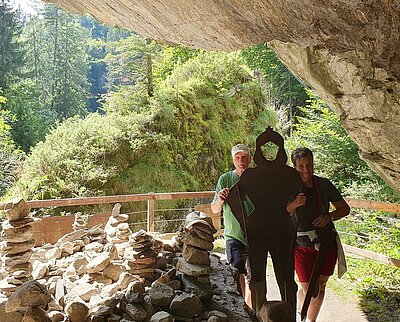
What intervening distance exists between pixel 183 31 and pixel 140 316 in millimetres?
2020

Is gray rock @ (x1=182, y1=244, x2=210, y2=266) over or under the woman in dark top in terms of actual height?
under

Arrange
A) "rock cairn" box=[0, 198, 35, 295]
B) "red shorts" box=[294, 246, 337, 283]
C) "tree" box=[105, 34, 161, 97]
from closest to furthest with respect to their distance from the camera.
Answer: "red shorts" box=[294, 246, 337, 283] → "rock cairn" box=[0, 198, 35, 295] → "tree" box=[105, 34, 161, 97]

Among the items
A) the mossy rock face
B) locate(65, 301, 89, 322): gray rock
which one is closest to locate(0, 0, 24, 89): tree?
the mossy rock face

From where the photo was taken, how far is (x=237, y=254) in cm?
313

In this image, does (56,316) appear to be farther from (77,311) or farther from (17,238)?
(17,238)

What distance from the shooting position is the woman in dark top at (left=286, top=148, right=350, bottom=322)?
9.09 feet

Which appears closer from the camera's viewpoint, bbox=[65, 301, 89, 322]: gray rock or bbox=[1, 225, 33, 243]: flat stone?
bbox=[65, 301, 89, 322]: gray rock

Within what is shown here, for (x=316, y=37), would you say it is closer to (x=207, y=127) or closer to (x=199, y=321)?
(x=199, y=321)

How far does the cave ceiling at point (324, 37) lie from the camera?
2199 mm

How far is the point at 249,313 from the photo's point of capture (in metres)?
2.57

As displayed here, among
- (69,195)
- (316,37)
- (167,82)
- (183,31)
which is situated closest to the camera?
(316,37)

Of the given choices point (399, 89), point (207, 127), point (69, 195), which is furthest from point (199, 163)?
point (399, 89)

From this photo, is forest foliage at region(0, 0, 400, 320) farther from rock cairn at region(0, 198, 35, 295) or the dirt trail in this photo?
rock cairn at region(0, 198, 35, 295)

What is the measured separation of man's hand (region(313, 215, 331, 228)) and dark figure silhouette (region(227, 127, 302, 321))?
2.18ft
